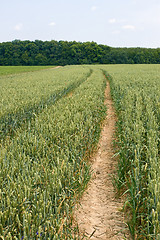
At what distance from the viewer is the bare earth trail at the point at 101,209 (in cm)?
265

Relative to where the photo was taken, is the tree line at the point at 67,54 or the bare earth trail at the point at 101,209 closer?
the bare earth trail at the point at 101,209

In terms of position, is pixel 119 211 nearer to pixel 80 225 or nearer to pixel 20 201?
pixel 80 225

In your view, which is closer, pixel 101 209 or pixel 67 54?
pixel 101 209

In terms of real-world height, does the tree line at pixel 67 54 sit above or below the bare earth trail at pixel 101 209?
above

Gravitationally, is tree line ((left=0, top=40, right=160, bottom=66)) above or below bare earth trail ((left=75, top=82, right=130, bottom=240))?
above

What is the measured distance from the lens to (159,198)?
232 cm

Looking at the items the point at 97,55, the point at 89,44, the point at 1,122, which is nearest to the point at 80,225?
the point at 1,122

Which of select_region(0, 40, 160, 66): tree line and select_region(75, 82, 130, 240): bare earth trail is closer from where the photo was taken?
select_region(75, 82, 130, 240): bare earth trail

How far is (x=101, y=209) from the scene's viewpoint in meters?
3.18

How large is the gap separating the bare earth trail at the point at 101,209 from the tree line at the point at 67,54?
73370 millimetres

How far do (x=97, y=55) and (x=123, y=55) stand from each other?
35.4ft

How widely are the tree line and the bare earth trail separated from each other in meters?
73.4

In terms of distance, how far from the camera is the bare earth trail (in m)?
2.65

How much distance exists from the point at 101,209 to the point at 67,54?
82.3m
